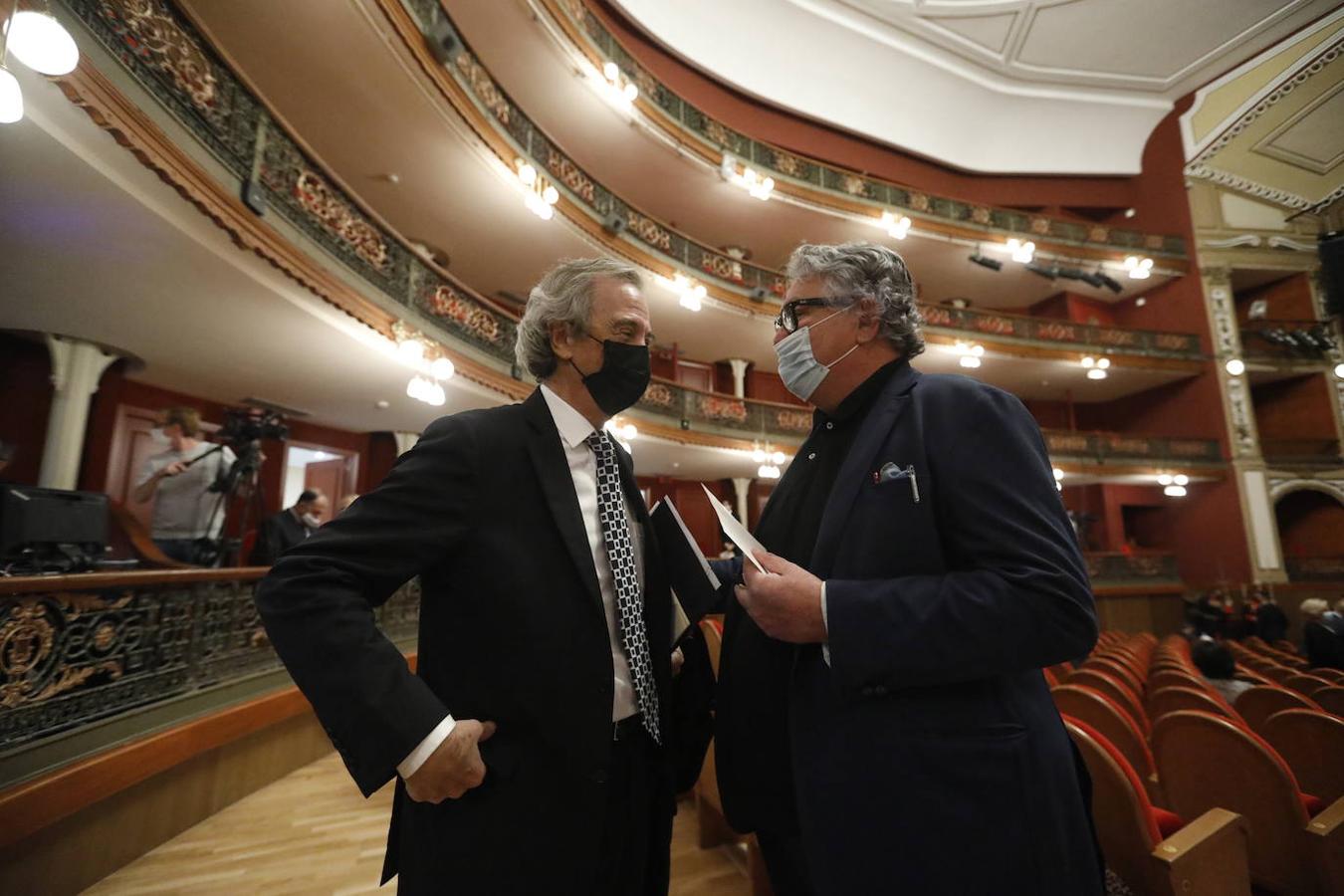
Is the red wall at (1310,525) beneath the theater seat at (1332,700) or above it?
above

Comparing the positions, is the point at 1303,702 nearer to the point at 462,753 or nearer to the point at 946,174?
the point at 462,753

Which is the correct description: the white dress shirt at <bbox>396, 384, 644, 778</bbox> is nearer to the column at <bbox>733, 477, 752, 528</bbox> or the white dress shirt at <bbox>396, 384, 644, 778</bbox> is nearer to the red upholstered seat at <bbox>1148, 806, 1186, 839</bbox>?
the red upholstered seat at <bbox>1148, 806, 1186, 839</bbox>

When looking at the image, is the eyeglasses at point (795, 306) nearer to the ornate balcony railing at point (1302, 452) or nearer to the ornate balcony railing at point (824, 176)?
the ornate balcony railing at point (824, 176)

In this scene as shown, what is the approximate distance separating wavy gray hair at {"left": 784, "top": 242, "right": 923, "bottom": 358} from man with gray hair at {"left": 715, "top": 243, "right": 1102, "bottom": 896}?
18cm

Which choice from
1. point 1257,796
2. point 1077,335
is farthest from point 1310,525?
point 1257,796

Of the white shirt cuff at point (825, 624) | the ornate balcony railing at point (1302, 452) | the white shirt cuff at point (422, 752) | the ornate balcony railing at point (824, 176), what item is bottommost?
the white shirt cuff at point (422, 752)

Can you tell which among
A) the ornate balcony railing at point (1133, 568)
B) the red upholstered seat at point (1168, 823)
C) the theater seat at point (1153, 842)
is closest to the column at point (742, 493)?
the ornate balcony railing at point (1133, 568)

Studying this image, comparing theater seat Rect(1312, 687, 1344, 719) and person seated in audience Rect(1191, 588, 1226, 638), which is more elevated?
theater seat Rect(1312, 687, 1344, 719)

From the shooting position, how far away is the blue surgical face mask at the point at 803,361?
1319mm

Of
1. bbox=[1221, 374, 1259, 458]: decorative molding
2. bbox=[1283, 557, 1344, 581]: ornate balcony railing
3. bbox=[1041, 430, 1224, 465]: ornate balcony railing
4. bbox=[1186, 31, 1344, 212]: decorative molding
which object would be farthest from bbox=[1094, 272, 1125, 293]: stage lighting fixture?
bbox=[1283, 557, 1344, 581]: ornate balcony railing

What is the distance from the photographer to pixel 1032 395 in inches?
626

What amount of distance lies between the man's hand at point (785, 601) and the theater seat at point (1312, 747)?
265 centimetres

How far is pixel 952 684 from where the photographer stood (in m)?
0.96

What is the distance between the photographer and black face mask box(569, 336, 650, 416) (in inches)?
54.5
